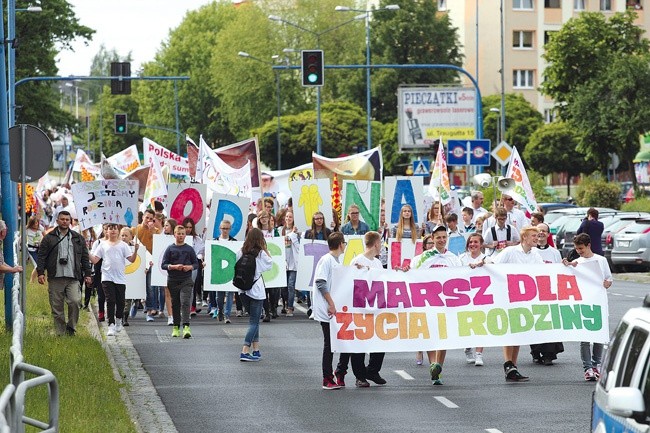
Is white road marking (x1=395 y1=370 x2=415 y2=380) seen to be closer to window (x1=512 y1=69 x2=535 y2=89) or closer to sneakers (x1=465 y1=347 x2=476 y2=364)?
sneakers (x1=465 y1=347 x2=476 y2=364)

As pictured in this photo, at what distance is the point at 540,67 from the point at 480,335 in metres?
92.3

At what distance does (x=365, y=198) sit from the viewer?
91.8 ft

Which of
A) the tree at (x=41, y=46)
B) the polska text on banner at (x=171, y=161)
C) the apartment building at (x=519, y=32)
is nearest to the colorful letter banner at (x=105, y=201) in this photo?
the polska text on banner at (x=171, y=161)

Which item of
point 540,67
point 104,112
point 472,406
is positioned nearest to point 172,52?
point 540,67

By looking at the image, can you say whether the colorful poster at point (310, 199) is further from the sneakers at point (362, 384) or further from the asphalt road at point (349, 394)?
the sneakers at point (362, 384)

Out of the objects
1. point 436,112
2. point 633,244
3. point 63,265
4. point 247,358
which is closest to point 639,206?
point 436,112

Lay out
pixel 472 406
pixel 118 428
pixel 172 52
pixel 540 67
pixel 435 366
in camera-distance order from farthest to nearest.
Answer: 1. pixel 172 52
2. pixel 540 67
3. pixel 435 366
4. pixel 472 406
5. pixel 118 428

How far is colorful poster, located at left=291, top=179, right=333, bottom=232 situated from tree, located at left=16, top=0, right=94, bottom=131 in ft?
125

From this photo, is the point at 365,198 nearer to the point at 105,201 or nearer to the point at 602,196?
the point at 105,201

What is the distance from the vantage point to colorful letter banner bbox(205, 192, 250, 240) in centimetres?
2617

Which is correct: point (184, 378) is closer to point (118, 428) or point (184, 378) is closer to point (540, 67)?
point (118, 428)

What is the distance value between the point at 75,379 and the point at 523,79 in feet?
309

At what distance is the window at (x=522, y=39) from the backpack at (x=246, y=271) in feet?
293

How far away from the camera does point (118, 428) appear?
12094 millimetres
